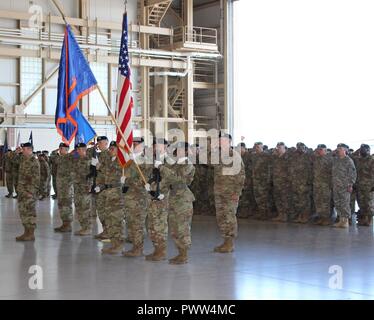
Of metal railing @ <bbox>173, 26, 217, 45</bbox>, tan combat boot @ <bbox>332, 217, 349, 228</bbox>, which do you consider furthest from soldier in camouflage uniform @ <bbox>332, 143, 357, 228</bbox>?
metal railing @ <bbox>173, 26, 217, 45</bbox>

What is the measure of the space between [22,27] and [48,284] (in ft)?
67.6

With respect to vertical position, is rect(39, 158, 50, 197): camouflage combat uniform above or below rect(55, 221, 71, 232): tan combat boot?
above

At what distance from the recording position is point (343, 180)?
43.9 ft

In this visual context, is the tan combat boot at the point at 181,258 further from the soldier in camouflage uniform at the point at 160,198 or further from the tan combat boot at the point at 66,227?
the tan combat boot at the point at 66,227

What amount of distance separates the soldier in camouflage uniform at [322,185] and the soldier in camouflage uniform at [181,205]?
17.6 ft

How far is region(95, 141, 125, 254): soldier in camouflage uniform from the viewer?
33.4ft

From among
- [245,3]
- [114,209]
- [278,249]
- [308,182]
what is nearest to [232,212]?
[278,249]

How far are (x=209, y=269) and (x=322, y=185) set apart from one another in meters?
5.74

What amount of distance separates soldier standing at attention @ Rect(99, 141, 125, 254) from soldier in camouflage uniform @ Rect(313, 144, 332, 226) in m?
5.18

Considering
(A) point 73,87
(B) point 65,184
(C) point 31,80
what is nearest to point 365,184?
(B) point 65,184

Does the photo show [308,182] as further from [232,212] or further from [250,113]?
[250,113]

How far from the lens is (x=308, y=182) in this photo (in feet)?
46.8

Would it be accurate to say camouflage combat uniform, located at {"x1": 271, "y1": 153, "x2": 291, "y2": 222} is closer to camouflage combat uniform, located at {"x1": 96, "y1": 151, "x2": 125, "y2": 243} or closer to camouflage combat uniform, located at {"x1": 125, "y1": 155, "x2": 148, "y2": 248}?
camouflage combat uniform, located at {"x1": 96, "y1": 151, "x2": 125, "y2": 243}
